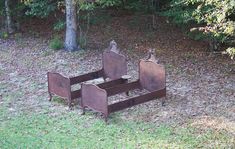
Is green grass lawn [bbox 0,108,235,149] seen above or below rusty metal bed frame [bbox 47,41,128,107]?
below

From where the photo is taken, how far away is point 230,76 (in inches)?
412

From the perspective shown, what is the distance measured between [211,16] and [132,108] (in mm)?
2420

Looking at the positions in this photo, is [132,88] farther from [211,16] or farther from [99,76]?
[211,16]

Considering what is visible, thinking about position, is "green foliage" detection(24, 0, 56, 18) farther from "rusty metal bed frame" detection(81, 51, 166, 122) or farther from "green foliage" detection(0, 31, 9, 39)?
"rusty metal bed frame" detection(81, 51, 166, 122)

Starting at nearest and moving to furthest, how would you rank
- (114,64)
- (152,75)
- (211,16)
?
(211,16)
(152,75)
(114,64)

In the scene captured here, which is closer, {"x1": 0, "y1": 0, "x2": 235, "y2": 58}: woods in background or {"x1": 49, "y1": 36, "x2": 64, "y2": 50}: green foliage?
{"x1": 0, "y1": 0, "x2": 235, "y2": 58}: woods in background

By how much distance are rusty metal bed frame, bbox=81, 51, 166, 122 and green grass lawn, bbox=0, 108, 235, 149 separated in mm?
277

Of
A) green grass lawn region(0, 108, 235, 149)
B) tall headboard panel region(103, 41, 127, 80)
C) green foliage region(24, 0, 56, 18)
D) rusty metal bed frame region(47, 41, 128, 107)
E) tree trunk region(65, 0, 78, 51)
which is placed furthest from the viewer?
green foliage region(24, 0, 56, 18)

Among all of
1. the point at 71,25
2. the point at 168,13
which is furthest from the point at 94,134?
the point at 71,25

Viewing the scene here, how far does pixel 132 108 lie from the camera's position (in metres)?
9.03

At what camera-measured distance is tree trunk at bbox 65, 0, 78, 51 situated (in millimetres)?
12586

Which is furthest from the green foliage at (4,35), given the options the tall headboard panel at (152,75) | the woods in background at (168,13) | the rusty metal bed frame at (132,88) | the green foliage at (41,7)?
the tall headboard panel at (152,75)

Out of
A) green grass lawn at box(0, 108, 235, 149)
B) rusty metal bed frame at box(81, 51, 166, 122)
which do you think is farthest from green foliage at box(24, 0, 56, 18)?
green grass lawn at box(0, 108, 235, 149)

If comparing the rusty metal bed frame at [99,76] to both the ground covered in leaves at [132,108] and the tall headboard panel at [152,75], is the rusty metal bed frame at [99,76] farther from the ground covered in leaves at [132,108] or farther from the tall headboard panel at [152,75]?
the tall headboard panel at [152,75]
